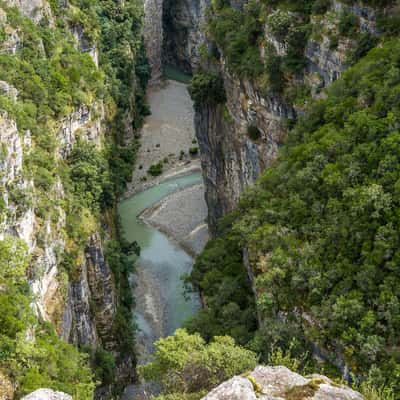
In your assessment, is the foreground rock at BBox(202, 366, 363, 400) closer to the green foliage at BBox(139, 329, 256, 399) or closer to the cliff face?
the green foliage at BBox(139, 329, 256, 399)

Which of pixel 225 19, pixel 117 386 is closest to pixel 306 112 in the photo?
pixel 225 19

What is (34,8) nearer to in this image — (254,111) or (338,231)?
(254,111)

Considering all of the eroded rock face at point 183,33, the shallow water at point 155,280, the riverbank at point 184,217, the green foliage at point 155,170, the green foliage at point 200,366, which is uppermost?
the eroded rock face at point 183,33

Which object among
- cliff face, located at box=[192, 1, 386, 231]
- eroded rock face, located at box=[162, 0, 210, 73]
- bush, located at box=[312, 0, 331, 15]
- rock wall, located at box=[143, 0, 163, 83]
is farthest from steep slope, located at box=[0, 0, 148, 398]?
eroded rock face, located at box=[162, 0, 210, 73]

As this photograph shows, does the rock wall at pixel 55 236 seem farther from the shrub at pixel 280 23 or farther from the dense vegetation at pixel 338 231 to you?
the shrub at pixel 280 23

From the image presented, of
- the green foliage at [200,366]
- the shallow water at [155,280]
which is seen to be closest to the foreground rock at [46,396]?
the green foliage at [200,366]

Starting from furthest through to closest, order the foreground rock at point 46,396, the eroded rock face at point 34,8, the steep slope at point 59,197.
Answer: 1. the eroded rock face at point 34,8
2. the steep slope at point 59,197
3. the foreground rock at point 46,396
